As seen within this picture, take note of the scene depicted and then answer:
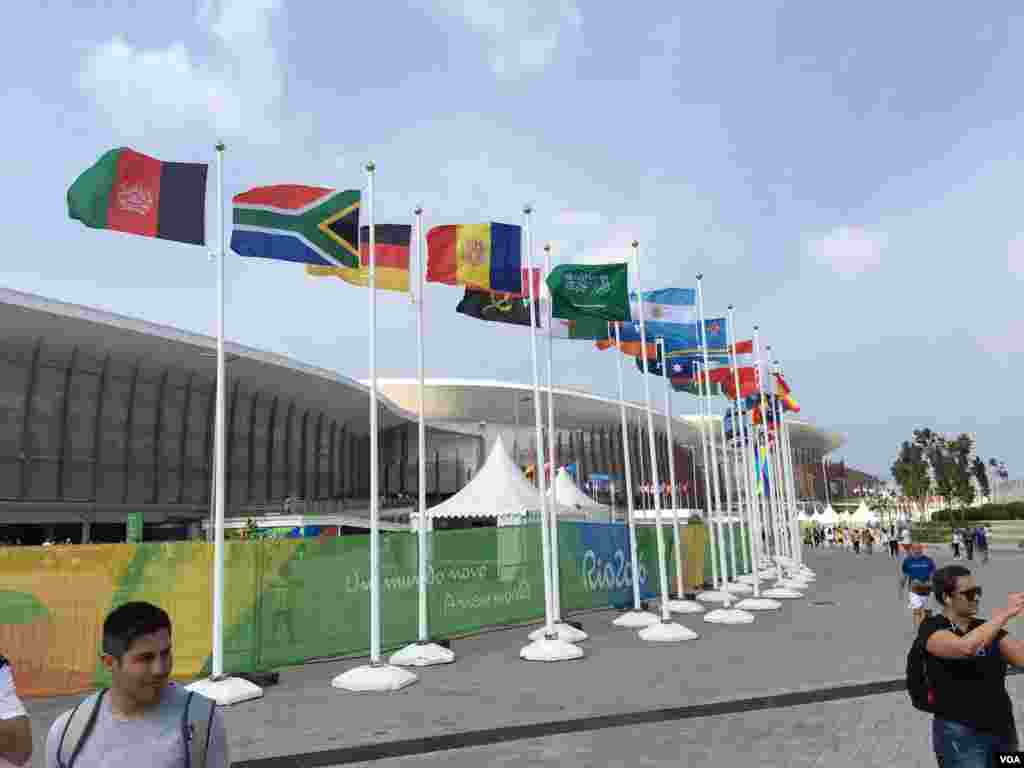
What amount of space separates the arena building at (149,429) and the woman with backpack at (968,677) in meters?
25.3

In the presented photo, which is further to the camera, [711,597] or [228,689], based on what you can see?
[711,597]

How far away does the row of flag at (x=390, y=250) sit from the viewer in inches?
456

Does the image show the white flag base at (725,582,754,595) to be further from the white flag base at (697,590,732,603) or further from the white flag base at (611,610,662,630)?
the white flag base at (611,610,662,630)

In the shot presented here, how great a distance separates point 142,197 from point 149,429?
44.9m

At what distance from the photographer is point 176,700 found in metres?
2.90

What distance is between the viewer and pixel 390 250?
14875 mm

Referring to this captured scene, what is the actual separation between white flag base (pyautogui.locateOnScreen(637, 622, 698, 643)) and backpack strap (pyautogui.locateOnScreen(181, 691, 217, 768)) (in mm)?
14353

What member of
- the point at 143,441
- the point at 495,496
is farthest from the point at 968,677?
the point at 143,441

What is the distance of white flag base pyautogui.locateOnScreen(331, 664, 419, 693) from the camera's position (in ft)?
39.3

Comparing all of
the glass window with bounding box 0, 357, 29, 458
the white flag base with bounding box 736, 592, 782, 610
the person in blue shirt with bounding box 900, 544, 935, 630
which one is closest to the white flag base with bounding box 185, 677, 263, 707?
the person in blue shirt with bounding box 900, 544, 935, 630

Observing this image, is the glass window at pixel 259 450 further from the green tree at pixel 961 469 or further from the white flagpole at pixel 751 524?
the green tree at pixel 961 469

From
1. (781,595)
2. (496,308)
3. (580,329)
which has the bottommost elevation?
(781,595)

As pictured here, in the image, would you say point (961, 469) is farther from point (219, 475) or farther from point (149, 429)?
point (219, 475)

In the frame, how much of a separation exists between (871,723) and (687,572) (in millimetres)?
17811
